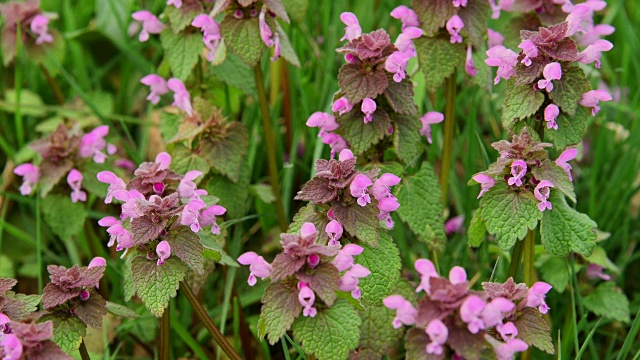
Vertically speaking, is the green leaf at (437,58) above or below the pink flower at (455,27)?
below

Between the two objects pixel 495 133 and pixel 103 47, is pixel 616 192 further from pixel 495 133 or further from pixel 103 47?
pixel 103 47

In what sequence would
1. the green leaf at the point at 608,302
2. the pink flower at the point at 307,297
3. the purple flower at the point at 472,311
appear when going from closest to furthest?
the purple flower at the point at 472,311 → the pink flower at the point at 307,297 → the green leaf at the point at 608,302

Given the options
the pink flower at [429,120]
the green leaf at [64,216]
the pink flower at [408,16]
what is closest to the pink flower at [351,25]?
the pink flower at [408,16]

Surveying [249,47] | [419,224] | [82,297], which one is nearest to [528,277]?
[419,224]

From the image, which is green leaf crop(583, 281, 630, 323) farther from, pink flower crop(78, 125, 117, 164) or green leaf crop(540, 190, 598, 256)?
pink flower crop(78, 125, 117, 164)

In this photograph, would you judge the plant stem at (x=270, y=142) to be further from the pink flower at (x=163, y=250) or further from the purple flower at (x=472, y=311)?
the purple flower at (x=472, y=311)

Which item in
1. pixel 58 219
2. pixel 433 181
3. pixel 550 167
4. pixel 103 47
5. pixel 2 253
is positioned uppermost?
pixel 550 167
